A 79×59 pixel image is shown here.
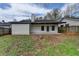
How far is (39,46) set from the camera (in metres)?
3.36

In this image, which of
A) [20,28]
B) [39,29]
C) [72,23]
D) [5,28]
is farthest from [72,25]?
[5,28]

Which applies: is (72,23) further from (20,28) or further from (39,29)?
(20,28)

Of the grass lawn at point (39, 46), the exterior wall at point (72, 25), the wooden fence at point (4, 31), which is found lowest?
the grass lawn at point (39, 46)

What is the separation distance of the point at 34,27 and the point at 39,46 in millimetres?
296

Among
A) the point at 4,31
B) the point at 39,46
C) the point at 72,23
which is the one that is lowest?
the point at 39,46

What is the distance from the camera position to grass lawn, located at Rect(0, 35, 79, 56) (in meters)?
3.34

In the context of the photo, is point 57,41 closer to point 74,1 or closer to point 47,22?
point 47,22

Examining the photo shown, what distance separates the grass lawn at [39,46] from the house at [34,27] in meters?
0.08

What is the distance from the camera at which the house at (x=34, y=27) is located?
132 inches

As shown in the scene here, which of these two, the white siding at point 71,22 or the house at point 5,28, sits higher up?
the white siding at point 71,22

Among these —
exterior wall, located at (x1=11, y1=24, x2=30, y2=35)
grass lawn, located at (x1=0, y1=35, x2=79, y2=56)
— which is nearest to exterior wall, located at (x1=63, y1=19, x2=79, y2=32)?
grass lawn, located at (x1=0, y1=35, x2=79, y2=56)

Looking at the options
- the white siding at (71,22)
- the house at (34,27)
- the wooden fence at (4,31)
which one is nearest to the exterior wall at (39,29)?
the house at (34,27)

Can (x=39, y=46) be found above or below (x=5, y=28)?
below

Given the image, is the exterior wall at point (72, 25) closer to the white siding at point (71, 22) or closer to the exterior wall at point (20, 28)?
the white siding at point (71, 22)
